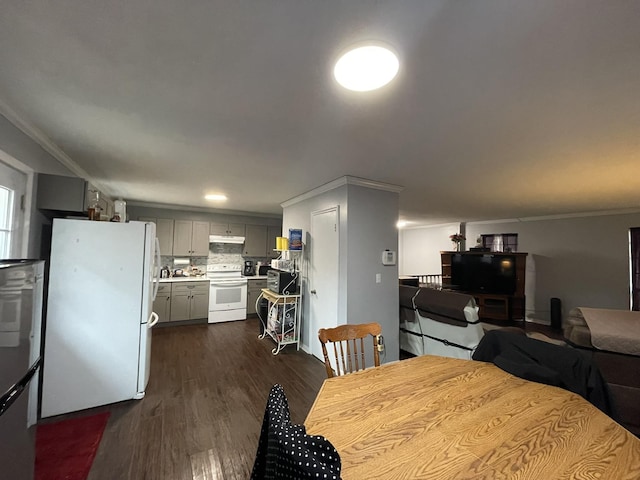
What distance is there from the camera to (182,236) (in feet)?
17.4

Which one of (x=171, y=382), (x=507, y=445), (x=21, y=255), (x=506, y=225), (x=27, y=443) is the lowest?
(x=171, y=382)

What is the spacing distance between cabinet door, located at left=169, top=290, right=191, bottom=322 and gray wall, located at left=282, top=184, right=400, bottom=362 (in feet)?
10.9

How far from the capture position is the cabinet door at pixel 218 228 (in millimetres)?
5578

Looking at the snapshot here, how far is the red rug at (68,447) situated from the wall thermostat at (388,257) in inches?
123

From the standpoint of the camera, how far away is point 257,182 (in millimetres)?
3355

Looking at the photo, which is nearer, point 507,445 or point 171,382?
point 507,445

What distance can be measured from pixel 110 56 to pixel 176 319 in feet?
15.4

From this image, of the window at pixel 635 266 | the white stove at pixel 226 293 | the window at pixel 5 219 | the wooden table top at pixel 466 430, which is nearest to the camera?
the wooden table top at pixel 466 430

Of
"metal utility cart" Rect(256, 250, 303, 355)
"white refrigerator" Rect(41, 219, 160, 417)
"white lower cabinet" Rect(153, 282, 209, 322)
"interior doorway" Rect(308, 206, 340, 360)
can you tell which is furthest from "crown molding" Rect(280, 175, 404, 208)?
"white lower cabinet" Rect(153, 282, 209, 322)

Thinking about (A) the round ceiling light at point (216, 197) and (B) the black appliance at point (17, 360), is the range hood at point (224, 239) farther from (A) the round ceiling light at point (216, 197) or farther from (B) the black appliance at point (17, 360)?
(B) the black appliance at point (17, 360)

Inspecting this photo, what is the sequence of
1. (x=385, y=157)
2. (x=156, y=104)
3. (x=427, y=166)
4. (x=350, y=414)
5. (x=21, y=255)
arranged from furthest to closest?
(x=427, y=166), (x=385, y=157), (x=21, y=255), (x=156, y=104), (x=350, y=414)

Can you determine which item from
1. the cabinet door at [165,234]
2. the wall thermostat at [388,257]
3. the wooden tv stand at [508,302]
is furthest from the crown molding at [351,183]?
the wooden tv stand at [508,302]

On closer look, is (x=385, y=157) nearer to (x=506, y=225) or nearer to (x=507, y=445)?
(x=507, y=445)

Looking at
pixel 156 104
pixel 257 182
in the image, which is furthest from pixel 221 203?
pixel 156 104
